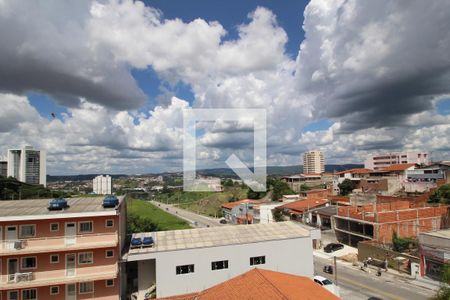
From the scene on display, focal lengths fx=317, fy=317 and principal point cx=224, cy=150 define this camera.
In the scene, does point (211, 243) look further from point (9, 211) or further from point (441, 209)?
point (441, 209)

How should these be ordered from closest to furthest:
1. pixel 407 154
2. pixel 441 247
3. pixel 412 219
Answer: pixel 441 247, pixel 412 219, pixel 407 154

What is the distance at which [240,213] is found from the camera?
60.3 m

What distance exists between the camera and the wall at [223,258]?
19.3 m

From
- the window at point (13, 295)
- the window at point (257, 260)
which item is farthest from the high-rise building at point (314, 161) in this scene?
the window at point (13, 295)

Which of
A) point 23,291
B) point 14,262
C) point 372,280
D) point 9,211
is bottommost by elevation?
point 372,280

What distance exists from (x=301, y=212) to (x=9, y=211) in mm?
39280

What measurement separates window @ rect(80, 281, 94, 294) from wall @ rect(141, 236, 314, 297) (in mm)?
3762

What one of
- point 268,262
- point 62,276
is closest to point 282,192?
point 268,262

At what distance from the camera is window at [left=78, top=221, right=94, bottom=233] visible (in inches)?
721

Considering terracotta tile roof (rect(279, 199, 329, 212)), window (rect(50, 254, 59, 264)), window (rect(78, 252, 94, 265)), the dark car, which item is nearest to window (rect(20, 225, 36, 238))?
window (rect(50, 254, 59, 264))

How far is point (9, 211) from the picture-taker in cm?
1808

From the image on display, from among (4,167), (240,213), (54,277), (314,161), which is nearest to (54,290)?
(54,277)

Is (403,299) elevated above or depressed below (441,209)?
below

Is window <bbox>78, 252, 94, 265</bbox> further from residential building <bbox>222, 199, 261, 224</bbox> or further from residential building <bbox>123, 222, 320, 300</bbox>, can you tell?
residential building <bbox>222, 199, 261, 224</bbox>
